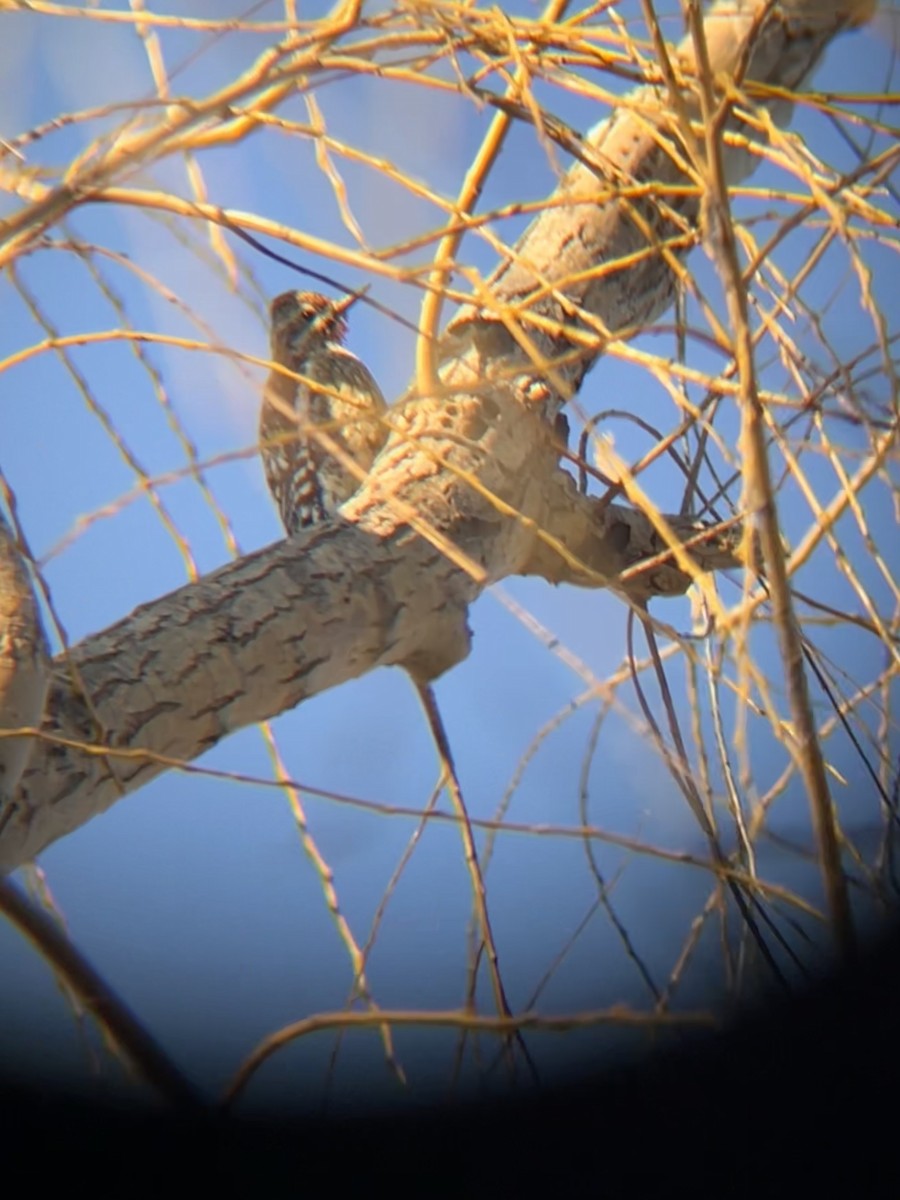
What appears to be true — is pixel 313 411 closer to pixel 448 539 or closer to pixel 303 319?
pixel 303 319

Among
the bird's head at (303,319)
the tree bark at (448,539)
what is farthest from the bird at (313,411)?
the tree bark at (448,539)

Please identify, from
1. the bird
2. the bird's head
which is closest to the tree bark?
the bird

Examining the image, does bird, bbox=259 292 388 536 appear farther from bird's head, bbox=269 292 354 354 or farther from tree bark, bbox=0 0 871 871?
tree bark, bbox=0 0 871 871

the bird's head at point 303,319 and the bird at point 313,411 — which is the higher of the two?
the bird's head at point 303,319

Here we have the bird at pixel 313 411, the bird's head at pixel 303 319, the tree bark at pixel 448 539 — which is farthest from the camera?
the bird's head at pixel 303 319

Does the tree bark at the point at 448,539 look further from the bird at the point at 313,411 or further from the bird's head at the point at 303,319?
the bird's head at the point at 303,319

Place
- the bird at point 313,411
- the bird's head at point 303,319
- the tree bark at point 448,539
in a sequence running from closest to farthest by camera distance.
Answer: the tree bark at point 448,539, the bird at point 313,411, the bird's head at point 303,319
